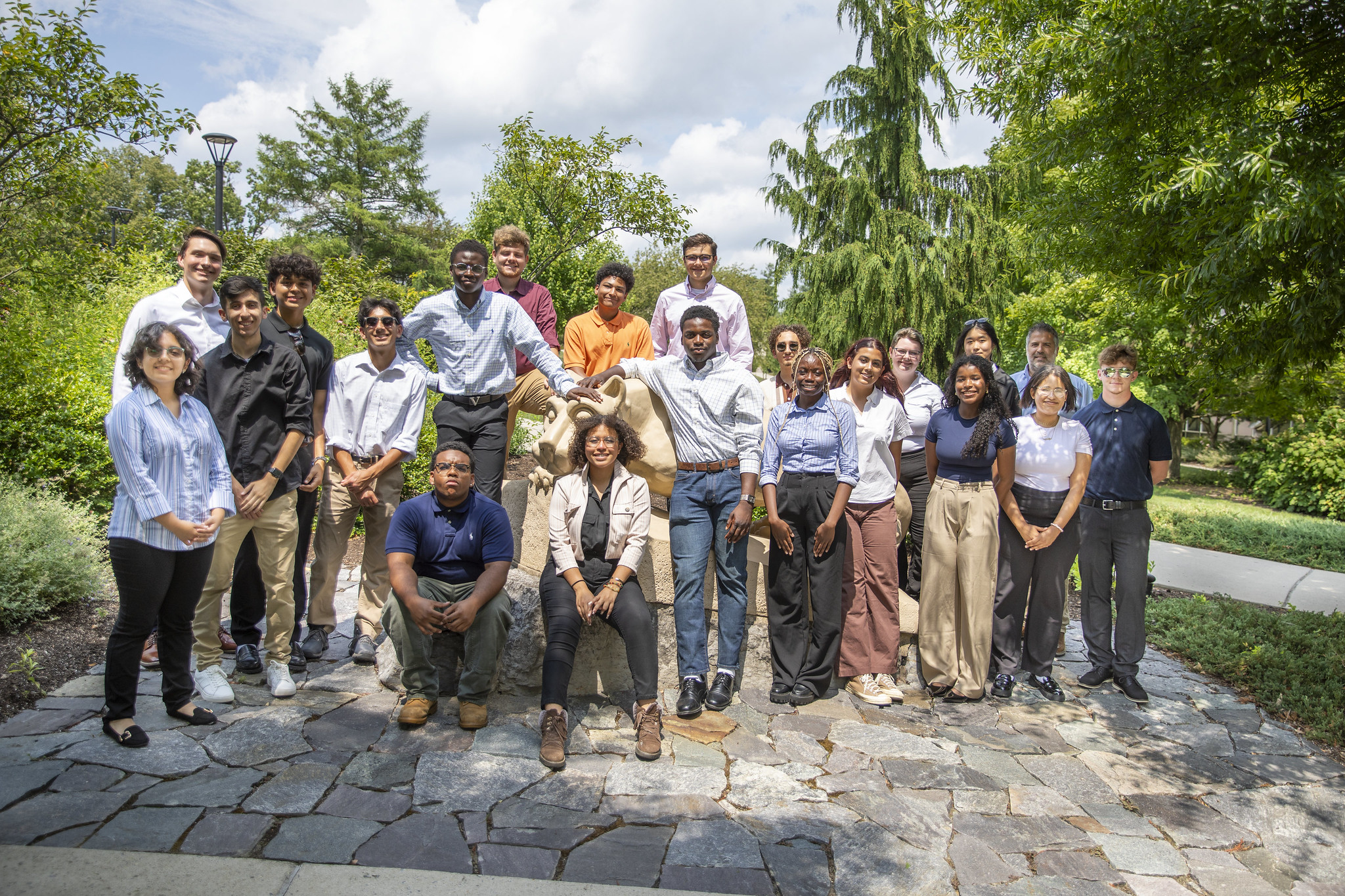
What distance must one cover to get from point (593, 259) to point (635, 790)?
12.9 meters

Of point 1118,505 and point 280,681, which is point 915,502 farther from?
point 280,681

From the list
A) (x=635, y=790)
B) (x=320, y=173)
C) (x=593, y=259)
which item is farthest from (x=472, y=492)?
(x=320, y=173)

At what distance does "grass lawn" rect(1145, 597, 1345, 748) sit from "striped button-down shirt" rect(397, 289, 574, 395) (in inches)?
185

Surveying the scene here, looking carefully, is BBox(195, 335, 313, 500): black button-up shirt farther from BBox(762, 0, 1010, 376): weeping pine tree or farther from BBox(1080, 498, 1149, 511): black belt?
BBox(762, 0, 1010, 376): weeping pine tree

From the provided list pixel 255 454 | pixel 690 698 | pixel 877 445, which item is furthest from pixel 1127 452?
pixel 255 454

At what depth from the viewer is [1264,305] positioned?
15.2ft

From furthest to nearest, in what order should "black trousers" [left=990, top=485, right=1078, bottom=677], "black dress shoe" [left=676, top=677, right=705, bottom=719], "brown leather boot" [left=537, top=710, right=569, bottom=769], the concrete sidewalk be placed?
1. the concrete sidewalk
2. "black trousers" [left=990, top=485, right=1078, bottom=677]
3. "black dress shoe" [left=676, top=677, right=705, bottom=719]
4. "brown leather boot" [left=537, top=710, right=569, bottom=769]

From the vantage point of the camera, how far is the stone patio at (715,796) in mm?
2869

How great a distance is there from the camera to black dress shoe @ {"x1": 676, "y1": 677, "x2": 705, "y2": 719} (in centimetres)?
415

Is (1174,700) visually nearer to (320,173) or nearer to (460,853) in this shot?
(460,853)

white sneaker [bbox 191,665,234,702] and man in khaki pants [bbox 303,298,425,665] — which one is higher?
man in khaki pants [bbox 303,298,425,665]

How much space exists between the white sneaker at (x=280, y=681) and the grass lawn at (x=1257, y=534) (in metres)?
10.7

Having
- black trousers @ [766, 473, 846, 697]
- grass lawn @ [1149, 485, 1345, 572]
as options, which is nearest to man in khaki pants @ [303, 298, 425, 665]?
black trousers @ [766, 473, 846, 697]

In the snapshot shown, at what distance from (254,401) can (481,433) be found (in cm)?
119
